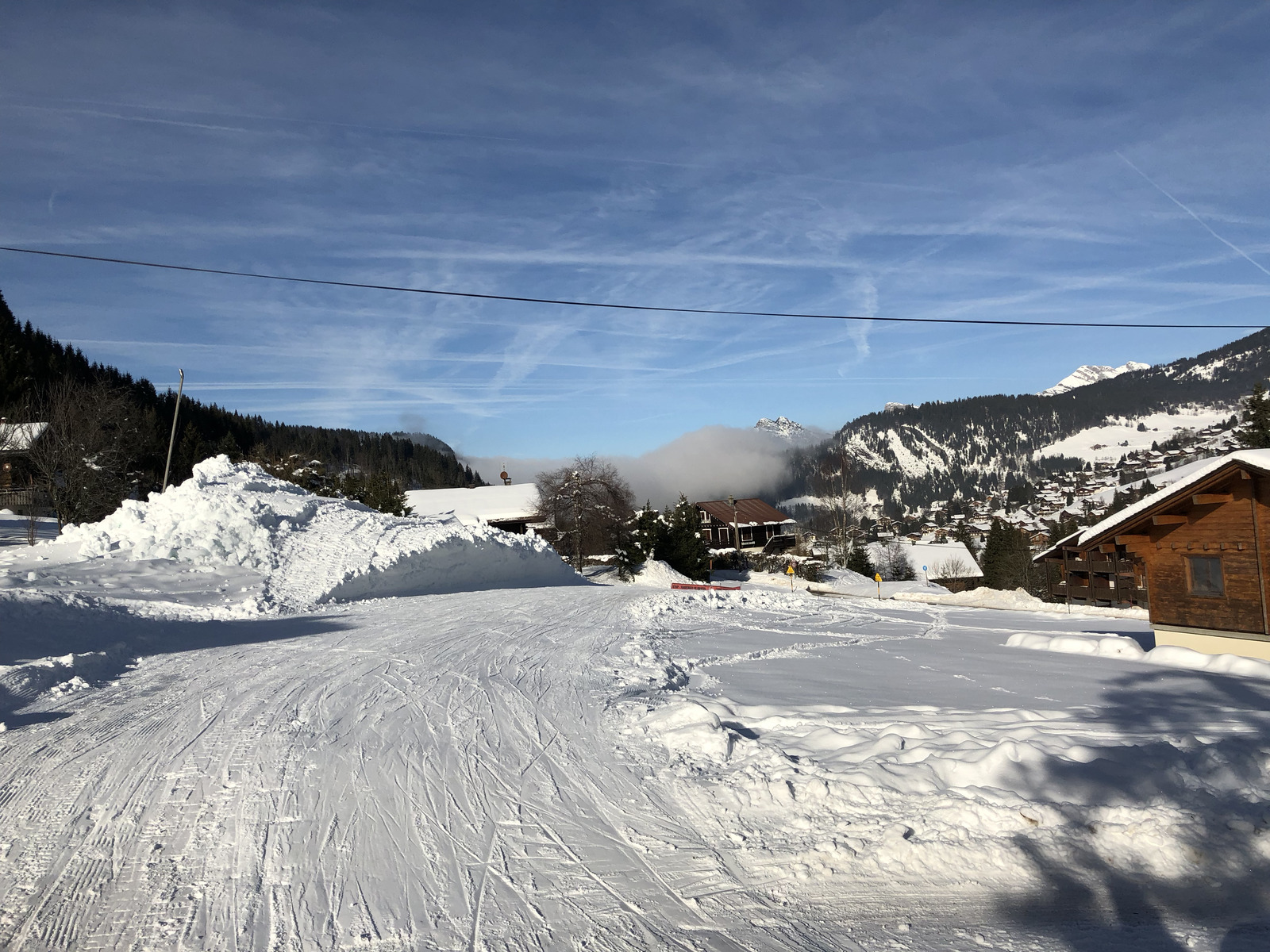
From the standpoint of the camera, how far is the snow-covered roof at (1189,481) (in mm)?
13234

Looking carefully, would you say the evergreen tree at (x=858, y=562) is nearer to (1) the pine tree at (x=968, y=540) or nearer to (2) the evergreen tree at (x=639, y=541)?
(2) the evergreen tree at (x=639, y=541)

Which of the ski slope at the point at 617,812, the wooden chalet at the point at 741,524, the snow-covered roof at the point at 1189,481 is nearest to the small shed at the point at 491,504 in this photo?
the wooden chalet at the point at 741,524

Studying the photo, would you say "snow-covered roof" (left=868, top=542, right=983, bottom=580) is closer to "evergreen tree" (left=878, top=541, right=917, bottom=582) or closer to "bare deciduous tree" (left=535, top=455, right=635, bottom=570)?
"evergreen tree" (left=878, top=541, right=917, bottom=582)

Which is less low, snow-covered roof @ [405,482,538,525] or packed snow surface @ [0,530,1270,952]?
snow-covered roof @ [405,482,538,525]

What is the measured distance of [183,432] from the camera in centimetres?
6500

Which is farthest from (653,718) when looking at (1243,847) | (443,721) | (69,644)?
(69,644)

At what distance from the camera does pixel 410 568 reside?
20.6 m

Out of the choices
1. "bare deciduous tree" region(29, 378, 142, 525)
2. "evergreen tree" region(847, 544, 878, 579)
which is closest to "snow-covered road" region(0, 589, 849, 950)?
"bare deciduous tree" region(29, 378, 142, 525)

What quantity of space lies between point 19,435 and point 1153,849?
4488cm

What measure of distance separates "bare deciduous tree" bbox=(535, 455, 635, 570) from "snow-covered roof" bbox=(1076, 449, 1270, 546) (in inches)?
1367

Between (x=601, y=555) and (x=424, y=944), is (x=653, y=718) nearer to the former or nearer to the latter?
(x=424, y=944)

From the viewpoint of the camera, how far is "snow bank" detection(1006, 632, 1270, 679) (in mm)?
10969

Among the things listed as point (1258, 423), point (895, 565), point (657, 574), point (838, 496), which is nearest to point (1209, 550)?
point (1258, 423)

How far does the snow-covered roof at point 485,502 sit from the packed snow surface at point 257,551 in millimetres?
31838
